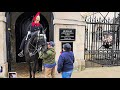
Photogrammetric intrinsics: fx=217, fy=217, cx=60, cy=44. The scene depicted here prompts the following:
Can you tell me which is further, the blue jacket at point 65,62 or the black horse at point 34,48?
the black horse at point 34,48

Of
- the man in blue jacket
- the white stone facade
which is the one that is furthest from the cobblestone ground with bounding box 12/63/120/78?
the man in blue jacket

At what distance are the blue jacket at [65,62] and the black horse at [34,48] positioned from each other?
2.99 ft

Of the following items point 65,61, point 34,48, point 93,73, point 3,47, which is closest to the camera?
point 65,61

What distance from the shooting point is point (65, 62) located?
20.3 feet

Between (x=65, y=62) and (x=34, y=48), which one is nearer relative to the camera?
(x=65, y=62)

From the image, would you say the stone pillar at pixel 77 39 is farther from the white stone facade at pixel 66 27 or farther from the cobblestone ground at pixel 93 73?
the cobblestone ground at pixel 93 73

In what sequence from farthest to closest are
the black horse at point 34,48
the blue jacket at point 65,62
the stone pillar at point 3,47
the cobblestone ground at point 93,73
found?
the cobblestone ground at point 93,73, the stone pillar at point 3,47, the black horse at point 34,48, the blue jacket at point 65,62

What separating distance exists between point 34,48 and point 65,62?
1.48 metres

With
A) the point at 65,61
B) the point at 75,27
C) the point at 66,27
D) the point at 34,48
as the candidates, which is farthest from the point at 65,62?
the point at 75,27

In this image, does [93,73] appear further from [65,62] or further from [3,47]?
[3,47]

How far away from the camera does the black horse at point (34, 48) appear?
702cm

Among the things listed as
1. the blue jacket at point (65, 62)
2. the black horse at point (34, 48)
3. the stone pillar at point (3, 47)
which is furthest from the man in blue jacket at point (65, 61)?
the stone pillar at point (3, 47)
